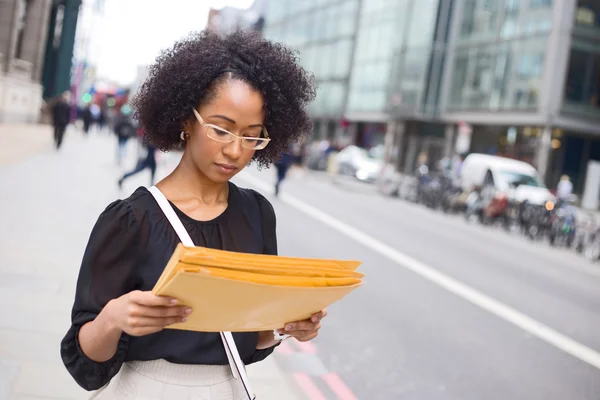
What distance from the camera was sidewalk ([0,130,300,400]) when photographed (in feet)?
14.8

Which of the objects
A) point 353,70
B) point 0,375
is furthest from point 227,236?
point 353,70

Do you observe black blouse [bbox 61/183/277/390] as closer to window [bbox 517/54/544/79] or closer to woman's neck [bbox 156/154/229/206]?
Result: woman's neck [bbox 156/154/229/206]

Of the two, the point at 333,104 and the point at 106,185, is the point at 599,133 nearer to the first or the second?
the point at 106,185

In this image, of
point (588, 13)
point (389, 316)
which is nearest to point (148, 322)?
point (389, 316)

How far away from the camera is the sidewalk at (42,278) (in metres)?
4.50

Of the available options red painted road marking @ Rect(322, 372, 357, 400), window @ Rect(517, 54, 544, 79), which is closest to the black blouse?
red painted road marking @ Rect(322, 372, 357, 400)

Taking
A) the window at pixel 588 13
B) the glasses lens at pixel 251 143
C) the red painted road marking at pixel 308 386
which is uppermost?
the window at pixel 588 13

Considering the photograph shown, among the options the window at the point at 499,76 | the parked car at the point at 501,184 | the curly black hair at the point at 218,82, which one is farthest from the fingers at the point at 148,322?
the window at the point at 499,76

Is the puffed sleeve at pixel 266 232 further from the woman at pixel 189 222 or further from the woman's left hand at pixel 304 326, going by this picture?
the woman's left hand at pixel 304 326

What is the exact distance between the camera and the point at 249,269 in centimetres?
158

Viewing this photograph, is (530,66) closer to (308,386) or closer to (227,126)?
(308,386)

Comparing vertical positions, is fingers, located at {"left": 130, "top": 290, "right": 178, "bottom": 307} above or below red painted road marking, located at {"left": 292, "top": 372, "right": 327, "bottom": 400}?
above

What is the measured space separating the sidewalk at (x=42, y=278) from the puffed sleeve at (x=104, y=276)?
2.46 meters

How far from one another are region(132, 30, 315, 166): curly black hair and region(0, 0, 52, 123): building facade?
30.0 meters
